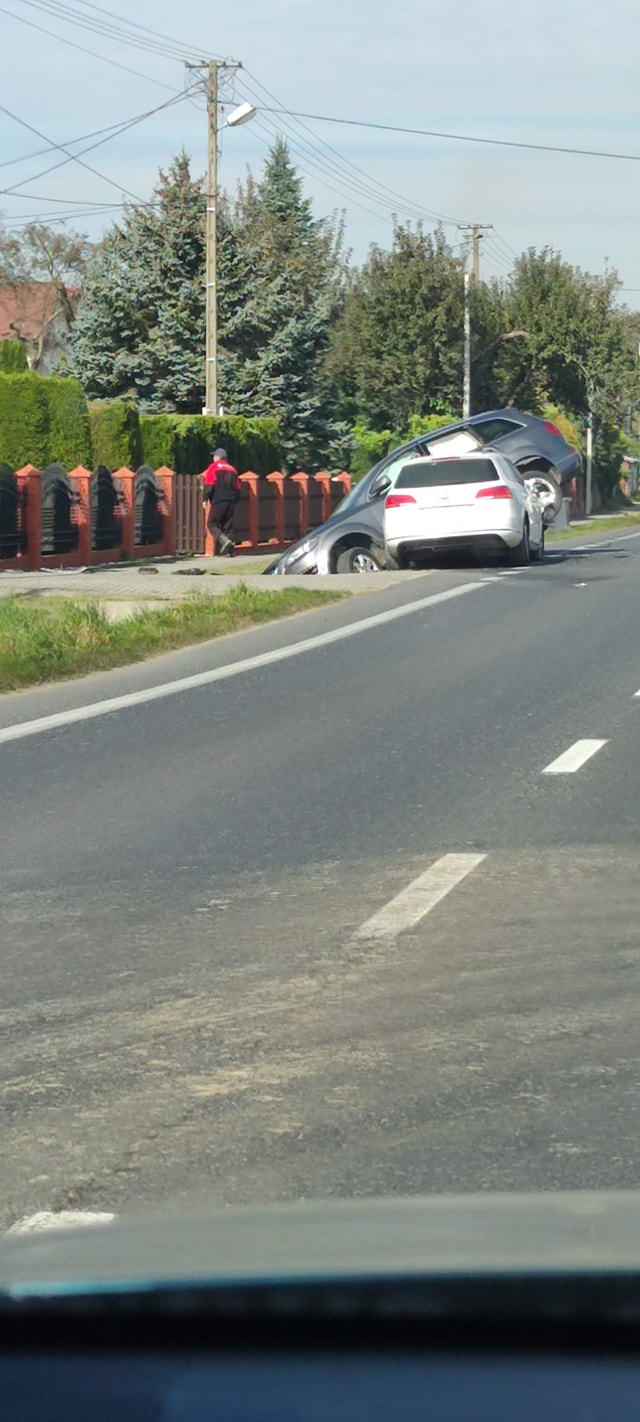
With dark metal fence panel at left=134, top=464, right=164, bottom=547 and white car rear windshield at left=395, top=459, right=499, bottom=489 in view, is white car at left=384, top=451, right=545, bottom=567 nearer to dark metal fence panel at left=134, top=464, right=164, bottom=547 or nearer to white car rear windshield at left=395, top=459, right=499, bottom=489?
white car rear windshield at left=395, top=459, right=499, bottom=489

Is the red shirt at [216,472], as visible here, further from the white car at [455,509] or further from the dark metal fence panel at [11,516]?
the white car at [455,509]

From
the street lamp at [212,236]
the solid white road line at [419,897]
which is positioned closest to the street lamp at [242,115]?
the street lamp at [212,236]

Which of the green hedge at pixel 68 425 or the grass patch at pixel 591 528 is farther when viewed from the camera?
the grass patch at pixel 591 528

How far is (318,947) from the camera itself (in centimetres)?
634

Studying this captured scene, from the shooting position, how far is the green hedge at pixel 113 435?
34.7 meters

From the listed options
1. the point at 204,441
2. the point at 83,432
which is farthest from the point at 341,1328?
the point at 204,441

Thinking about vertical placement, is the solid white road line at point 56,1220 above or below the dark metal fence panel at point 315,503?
below

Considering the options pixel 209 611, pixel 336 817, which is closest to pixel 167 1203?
pixel 336 817

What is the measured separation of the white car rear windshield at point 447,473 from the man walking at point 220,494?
8604mm

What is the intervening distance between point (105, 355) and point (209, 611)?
34547 mm

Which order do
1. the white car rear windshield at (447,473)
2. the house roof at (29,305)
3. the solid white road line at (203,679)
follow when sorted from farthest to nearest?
the house roof at (29,305), the white car rear windshield at (447,473), the solid white road line at (203,679)

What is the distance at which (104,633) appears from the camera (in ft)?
51.7

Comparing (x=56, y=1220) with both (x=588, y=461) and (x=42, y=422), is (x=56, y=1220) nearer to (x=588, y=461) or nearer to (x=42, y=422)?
(x=42, y=422)

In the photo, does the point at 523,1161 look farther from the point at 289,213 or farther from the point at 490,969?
the point at 289,213
